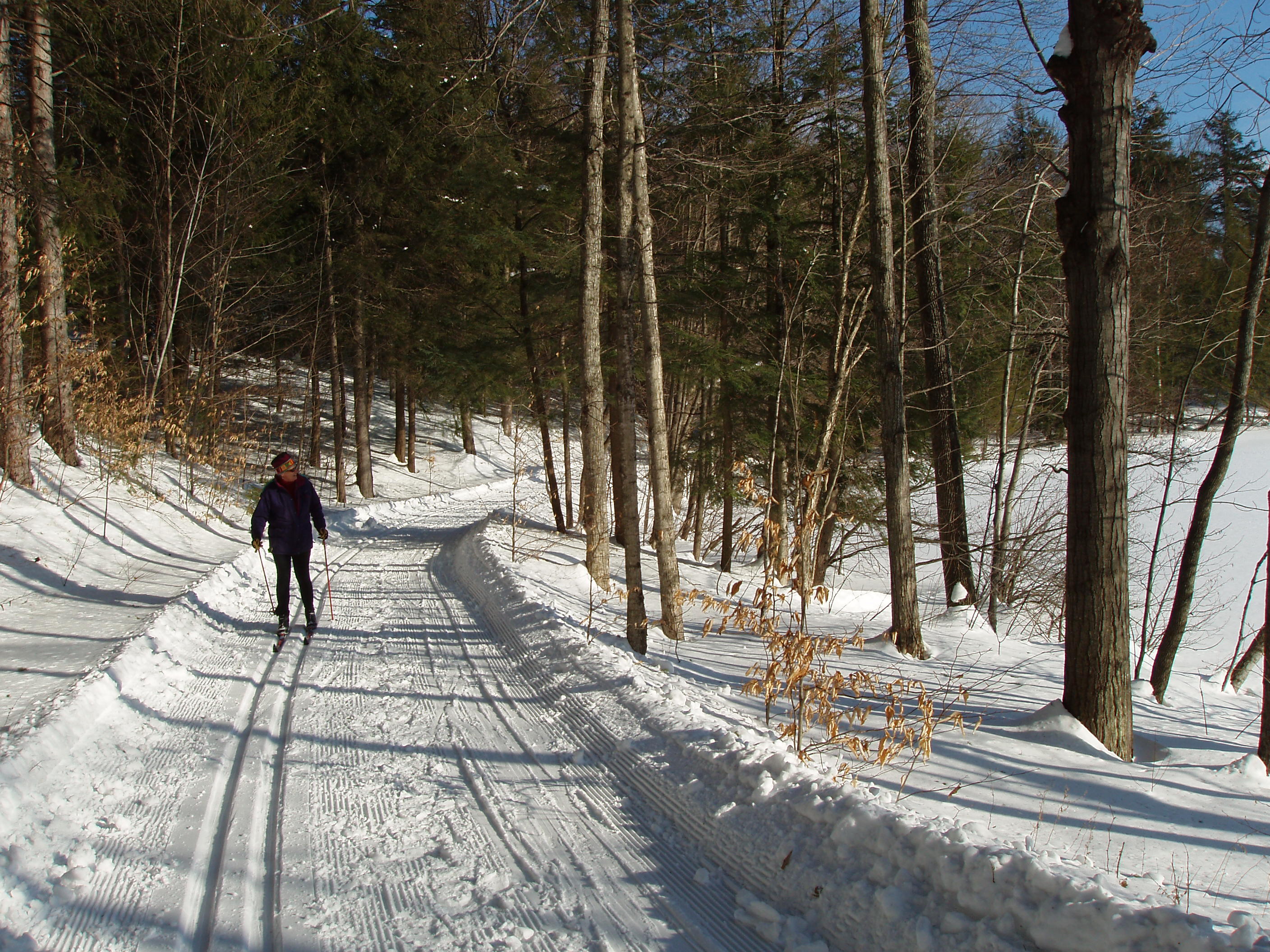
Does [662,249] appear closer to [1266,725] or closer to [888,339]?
[888,339]

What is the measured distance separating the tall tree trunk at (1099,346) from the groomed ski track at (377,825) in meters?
3.37

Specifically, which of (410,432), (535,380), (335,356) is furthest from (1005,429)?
(410,432)

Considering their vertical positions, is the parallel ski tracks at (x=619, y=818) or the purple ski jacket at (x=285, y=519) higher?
the purple ski jacket at (x=285, y=519)

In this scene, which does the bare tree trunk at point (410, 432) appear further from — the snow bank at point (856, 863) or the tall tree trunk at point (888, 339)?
the snow bank at point (856, 863)

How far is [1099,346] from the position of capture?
4930 millimetres

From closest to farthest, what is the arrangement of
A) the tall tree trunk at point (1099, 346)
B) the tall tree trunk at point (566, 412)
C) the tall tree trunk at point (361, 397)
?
the tall tree trunk at point (1099, 346)
the tall tree trunk at point (566, 412)
the tall tree trunk at point (361, 397)

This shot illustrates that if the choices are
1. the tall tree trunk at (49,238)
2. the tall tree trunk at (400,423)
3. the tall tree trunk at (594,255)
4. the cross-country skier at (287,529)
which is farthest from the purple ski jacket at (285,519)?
the tall tree trunk at (400,423)

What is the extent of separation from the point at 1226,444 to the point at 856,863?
8301 millimetres

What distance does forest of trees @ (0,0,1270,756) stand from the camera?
7.05m

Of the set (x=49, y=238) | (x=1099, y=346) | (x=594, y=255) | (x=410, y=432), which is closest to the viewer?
(x=1099, y=346)

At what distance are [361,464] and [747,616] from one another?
61.7ft

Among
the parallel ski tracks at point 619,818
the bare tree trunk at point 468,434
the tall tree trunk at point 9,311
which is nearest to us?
the parallel ski tracks at point 619,818

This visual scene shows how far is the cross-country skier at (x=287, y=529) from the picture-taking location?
739 centimetres

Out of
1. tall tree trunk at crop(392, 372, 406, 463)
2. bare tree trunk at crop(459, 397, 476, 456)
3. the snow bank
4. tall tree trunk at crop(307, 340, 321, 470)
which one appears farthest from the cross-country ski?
tall tree trunk at crop(392, 372, 406, 463)
